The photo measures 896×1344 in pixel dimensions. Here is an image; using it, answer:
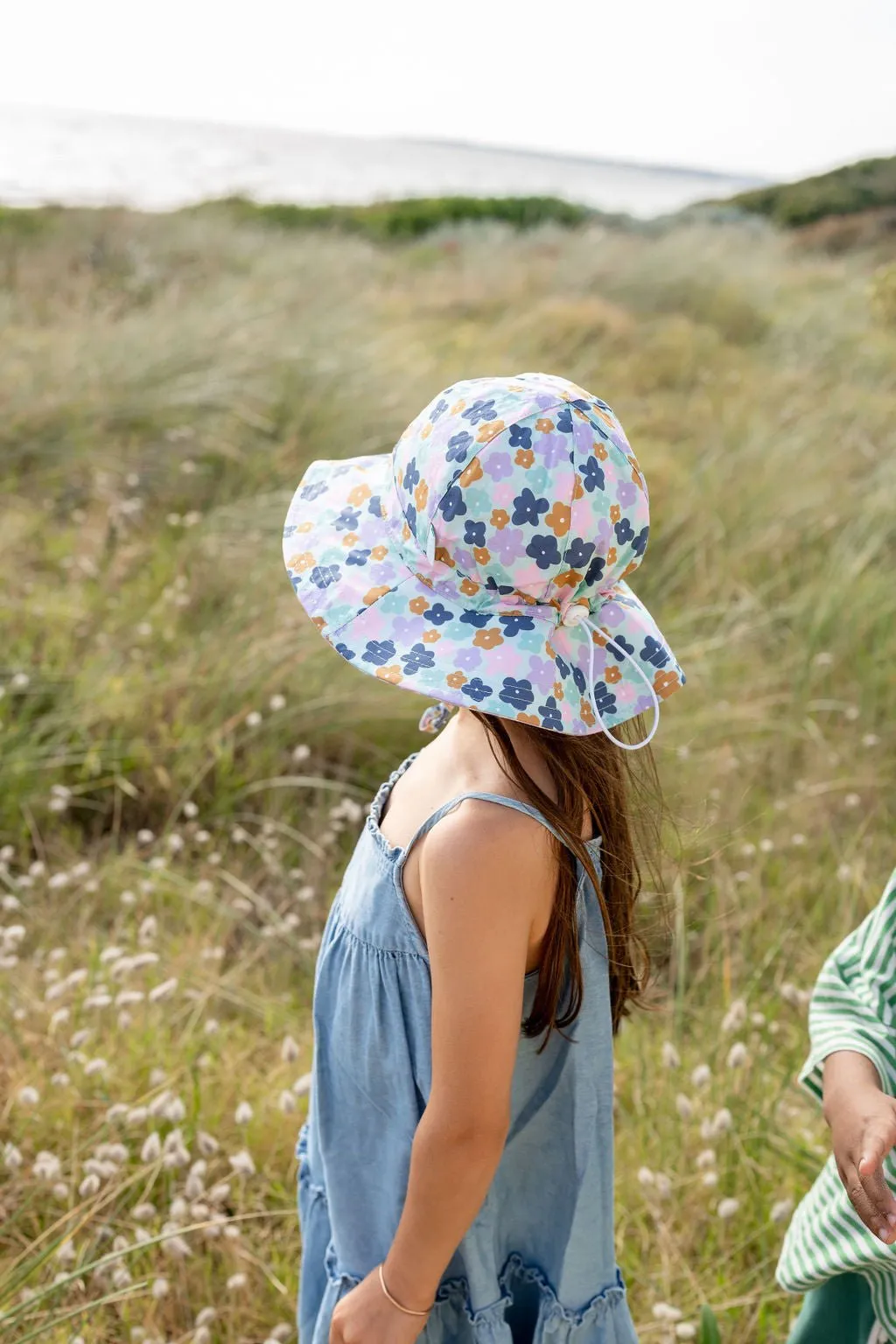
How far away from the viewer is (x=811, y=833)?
10.2 feet

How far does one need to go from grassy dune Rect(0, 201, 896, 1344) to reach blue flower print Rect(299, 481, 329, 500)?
0.59 m

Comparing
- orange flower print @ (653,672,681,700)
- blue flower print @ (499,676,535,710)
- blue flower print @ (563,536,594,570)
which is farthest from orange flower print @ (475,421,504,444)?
orange flower print @ (653,672,681,700)

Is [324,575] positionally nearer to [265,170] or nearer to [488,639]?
[488,639]

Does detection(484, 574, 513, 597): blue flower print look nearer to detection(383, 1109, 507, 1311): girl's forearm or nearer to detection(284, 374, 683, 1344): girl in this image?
detection(284, 374, 683, 1344): girl

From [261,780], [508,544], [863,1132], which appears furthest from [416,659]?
[261,780]

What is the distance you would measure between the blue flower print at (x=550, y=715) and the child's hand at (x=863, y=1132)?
494 millimetres

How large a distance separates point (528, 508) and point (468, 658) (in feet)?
0.50

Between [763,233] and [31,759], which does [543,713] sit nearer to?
[31,759]

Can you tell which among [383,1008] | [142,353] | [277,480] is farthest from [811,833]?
[142,353]

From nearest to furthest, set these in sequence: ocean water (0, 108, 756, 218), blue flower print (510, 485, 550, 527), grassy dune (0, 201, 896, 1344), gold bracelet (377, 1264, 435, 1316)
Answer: blue flower print (510, 485, 550, 527)
gold bracelet (377, 1264, 435, 1316)
grassy dune (0, 201, 896, 1344)
ocean water (0, 108, 756, 218)

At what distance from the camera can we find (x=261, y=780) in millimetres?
2918

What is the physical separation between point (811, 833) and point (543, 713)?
227 cm

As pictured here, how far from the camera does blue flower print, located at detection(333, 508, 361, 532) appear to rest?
1240mm

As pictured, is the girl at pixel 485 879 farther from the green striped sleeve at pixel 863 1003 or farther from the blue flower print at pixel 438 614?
the green striped sleeve at pixel 863 1003
